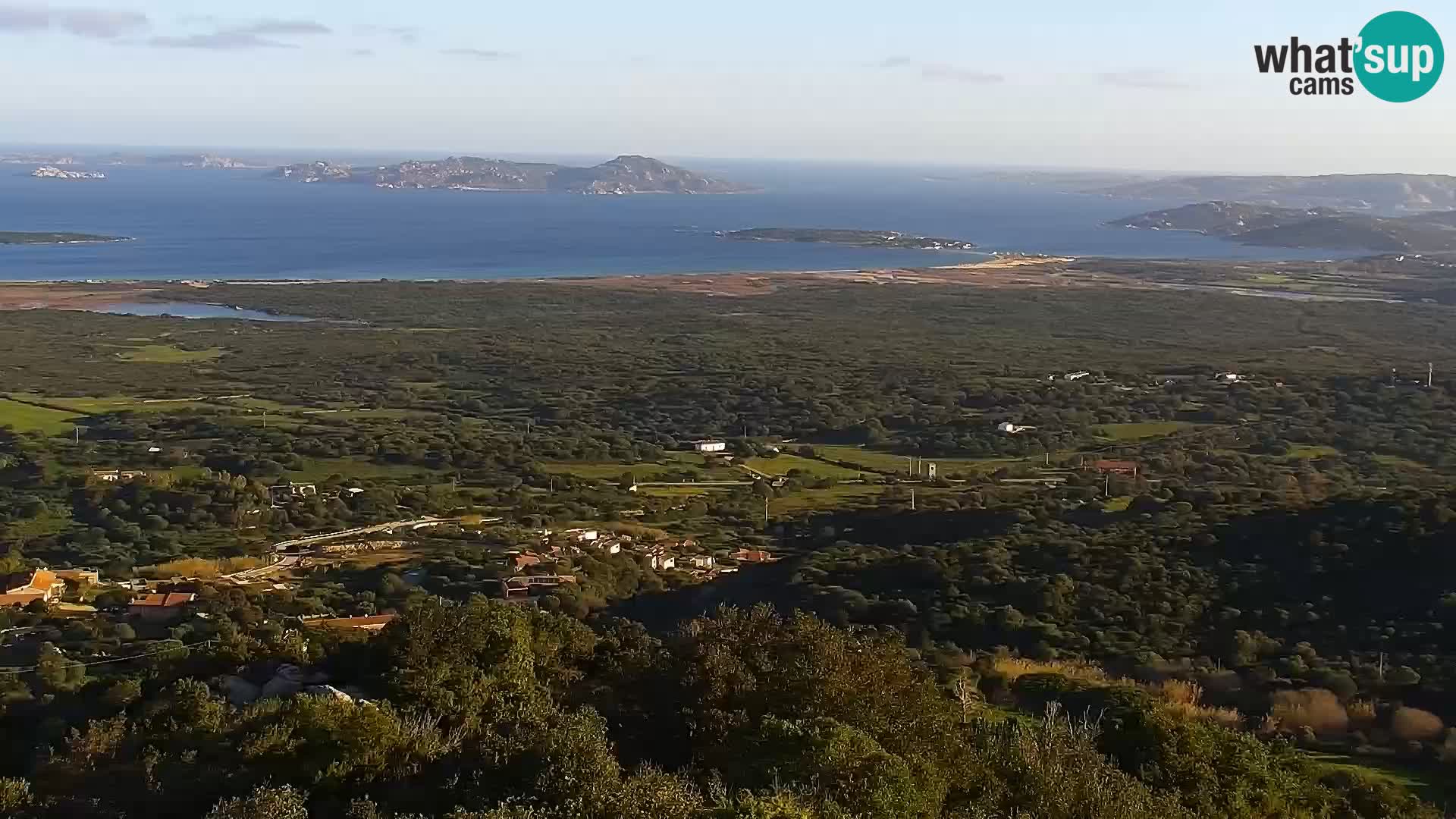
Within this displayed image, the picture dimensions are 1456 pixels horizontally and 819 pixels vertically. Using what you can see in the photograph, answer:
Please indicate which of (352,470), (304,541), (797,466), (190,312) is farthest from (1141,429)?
(190,312)

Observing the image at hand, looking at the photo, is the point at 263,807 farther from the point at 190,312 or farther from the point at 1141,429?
the point at 190,312

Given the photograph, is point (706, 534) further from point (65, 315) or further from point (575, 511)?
point (65, 315)

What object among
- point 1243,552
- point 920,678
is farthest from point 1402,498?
point 920,678

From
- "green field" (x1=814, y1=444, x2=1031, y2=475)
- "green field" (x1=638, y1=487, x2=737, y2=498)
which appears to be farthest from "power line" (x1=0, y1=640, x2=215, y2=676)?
"green field" (x1=814, y1=444, x2=1031, y2=475)

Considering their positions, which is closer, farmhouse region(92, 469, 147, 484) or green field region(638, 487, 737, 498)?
farmhouse region(92, 469, 147, 484)

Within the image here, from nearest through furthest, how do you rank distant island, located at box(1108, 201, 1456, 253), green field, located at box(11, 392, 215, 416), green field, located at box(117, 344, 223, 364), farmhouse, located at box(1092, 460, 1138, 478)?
farmhouse, located at box(1092, 460, 1138, 478) < green field, located at box(11, 392, 215, 416) < green field, located at box(117, 344, 223, 364) < distant island, located at box(1108, 201, 1456, 253)

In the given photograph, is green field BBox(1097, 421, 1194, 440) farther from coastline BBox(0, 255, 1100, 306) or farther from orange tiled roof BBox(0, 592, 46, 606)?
coastline BBox(0, 255, 1100, 306)
